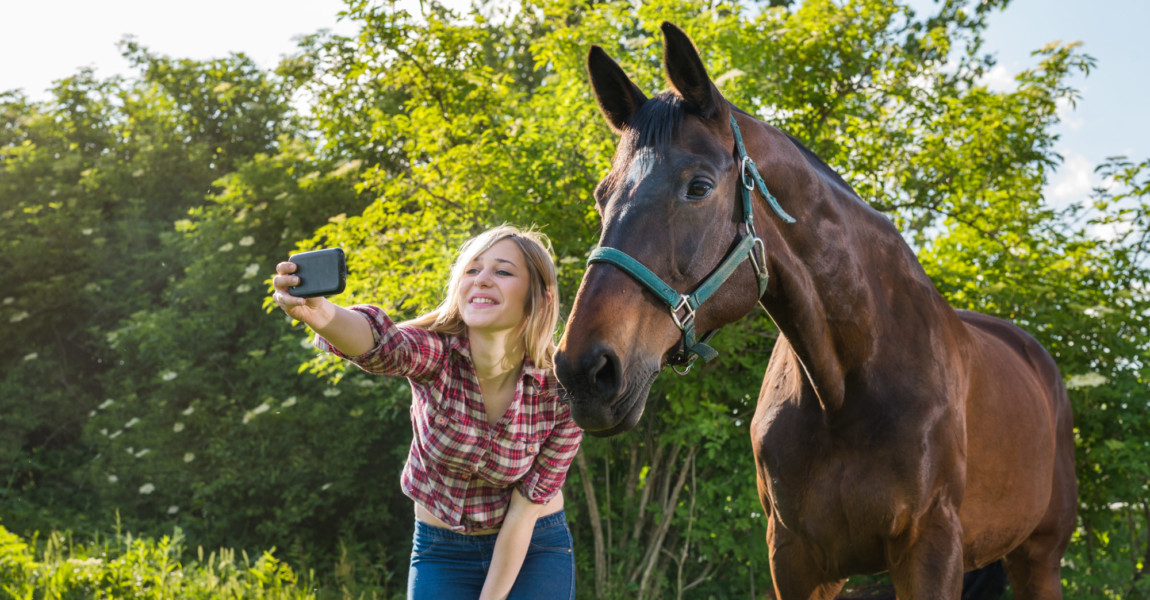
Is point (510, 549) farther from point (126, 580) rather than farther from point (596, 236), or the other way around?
point (126, 580)

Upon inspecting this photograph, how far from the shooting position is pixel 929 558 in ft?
7.80

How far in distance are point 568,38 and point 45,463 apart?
424 inches

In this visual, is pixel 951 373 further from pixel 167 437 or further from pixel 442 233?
pixel 167 437

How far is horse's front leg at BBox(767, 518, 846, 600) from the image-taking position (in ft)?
8.59

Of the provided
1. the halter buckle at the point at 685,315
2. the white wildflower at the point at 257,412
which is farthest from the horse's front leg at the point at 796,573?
the white wildflower at the point at 257,412

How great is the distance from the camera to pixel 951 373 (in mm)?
2613

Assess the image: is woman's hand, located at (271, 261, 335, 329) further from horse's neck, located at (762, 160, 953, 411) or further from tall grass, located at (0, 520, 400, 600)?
tall grass, located at (0, 520, 400, 600)

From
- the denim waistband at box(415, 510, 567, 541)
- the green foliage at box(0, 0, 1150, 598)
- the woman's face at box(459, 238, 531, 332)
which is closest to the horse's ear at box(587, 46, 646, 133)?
the woman's face at box(459, 238, 531, 332)

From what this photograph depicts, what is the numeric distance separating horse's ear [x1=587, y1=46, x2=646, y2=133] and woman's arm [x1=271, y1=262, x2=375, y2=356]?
903mm

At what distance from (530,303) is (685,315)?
1.03 meters

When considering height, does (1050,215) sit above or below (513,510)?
above

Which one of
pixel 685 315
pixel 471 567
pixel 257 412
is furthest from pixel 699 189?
pixel 257 412

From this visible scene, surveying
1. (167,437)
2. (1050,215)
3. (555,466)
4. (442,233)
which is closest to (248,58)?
(167,437)

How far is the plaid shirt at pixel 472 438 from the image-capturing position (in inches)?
105
